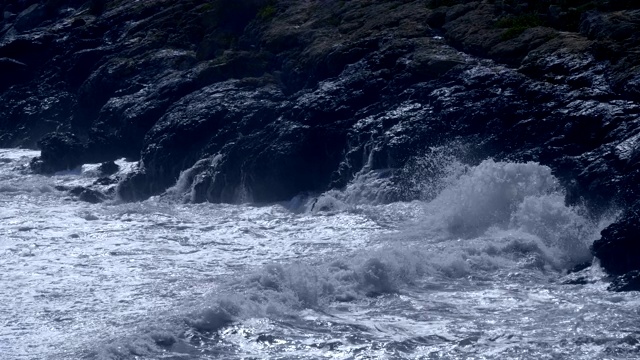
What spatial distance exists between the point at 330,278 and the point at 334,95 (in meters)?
7.22

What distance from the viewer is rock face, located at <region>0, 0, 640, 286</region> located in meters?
18.8

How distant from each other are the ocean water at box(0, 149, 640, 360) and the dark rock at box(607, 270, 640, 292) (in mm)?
176

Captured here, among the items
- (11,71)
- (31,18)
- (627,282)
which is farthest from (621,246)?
(31,18)

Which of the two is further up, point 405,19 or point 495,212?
point 405,19

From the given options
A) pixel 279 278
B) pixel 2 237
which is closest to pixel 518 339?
pixel 279 278

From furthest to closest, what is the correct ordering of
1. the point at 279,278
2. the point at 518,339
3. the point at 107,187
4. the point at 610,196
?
the point at 107,187, the point at 610,196, the point at 279,278, the point at 518,339

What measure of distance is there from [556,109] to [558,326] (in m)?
6.58

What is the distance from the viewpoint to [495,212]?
57.2 feet

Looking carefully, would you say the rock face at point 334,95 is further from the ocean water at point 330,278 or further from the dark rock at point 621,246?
the ocean water at point 330,278

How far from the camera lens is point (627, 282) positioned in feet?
48.0

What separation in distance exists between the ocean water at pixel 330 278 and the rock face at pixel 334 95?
2.45ft

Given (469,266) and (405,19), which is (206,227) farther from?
(405,19)

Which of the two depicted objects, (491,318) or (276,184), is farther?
(276,184)

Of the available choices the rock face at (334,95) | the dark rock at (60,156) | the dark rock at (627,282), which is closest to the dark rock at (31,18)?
the rock face at (334,95)
